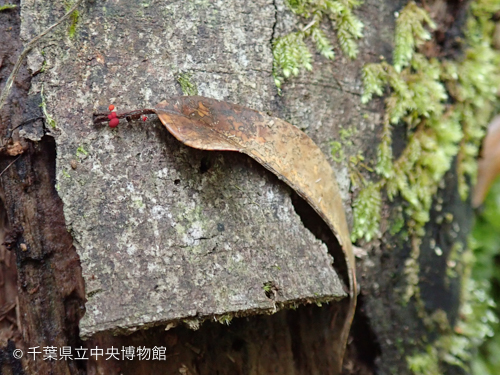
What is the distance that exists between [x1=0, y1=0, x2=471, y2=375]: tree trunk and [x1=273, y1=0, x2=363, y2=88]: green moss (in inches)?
1.5

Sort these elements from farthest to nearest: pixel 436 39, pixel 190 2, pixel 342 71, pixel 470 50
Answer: pixel 470 50 → pixel 436 39 → pixel 342 71 → pixel 190 2

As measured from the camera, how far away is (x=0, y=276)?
154cm

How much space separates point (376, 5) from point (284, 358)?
1426 millimetres

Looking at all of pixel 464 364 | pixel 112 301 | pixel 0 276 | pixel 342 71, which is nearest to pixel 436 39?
pixel 342 71

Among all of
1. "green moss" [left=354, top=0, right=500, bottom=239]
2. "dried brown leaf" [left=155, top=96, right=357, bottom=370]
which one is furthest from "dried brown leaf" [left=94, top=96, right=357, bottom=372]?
"green moss" [left=354, top=0, right=500, bottom=239]

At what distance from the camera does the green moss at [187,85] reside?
1.30 meters

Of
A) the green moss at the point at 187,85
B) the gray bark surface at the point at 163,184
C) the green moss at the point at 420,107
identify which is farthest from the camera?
the green moss at the point at 420,107

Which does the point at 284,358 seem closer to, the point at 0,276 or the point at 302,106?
the point at 302,106

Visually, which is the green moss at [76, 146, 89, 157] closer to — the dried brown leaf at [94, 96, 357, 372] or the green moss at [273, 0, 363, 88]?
the dried brown leaf at [94, 96, 357, 372]

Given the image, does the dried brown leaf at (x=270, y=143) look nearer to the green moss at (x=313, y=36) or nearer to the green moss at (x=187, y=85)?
the green moss at (x=187, y=85)

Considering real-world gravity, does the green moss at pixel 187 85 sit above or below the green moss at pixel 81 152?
above

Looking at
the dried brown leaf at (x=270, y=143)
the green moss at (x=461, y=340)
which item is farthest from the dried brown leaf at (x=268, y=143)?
the green moss at (x=461, y=340)

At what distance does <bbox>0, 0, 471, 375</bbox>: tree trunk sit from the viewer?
118 cm

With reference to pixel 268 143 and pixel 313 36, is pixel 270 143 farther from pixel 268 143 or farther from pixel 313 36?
pixel 313 36
